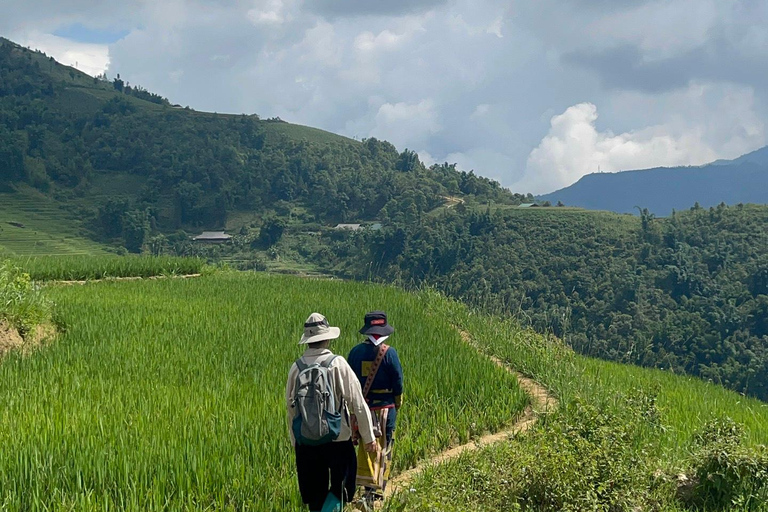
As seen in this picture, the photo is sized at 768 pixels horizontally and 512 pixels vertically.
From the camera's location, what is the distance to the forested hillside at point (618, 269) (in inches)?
1954

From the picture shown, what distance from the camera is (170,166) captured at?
107 meters

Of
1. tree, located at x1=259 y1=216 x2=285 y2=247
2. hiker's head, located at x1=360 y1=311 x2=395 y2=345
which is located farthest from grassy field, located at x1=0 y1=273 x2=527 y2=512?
tree, located at x1=259 y1=216 x2=285 y2=247

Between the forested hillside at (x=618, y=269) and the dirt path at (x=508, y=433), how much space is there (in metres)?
32.1

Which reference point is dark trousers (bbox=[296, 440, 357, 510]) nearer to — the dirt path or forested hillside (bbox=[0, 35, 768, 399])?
the dirt path

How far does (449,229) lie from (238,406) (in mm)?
75032

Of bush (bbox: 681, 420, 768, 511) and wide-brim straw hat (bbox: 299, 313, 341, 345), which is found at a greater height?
wide-brim straw hat (bbox: 299, 313, 341, 345)

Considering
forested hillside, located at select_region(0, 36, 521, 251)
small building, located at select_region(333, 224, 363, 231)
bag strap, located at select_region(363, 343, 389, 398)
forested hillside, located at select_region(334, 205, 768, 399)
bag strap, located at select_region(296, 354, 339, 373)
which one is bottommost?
forested hillside, located at select_region(334, 205, 768, 399)

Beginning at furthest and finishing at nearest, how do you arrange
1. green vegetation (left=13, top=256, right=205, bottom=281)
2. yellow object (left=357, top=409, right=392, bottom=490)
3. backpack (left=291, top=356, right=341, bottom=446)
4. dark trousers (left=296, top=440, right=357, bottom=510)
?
green vegetation (left=13, top=256, right=205, bottom=281) → yellow object (left=357, top=409, right=392, bottom=490) → dark trousers (left=296, top=440, right=357, bottom=510) → backpack (left=291, top=356, right=341, bottom=446)

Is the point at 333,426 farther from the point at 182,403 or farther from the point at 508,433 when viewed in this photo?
the point at 508,433

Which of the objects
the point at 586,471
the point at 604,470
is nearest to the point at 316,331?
the point at 586,471

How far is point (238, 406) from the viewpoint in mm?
7441

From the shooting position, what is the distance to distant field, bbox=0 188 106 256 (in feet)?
238

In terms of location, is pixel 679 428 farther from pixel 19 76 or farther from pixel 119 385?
pixel 19 76

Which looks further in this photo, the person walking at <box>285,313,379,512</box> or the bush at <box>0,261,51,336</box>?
the bush at <box>0,261,51,336</box>
